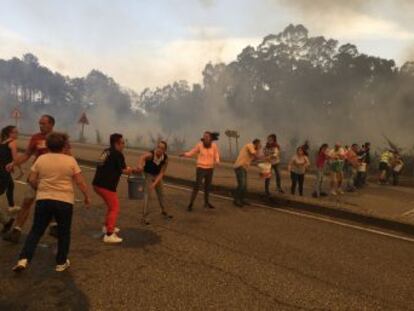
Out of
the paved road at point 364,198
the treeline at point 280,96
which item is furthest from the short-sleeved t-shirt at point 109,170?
the treeline at point 280,96

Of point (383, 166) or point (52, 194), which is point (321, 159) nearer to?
point (383, 166)

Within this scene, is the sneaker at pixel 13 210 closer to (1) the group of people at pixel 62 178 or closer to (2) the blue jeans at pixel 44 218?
(1) the group of people at pixel 62 178

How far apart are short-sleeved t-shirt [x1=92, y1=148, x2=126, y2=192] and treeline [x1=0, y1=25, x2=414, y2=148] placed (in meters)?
33.7

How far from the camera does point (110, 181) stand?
6.98 m

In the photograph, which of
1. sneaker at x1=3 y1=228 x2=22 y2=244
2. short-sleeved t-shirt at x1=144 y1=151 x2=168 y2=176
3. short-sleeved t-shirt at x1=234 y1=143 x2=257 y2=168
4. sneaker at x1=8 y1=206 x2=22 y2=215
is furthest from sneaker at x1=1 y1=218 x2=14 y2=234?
short-sleeved t-shirt at x1=234 y1=143 x2=257 y2=168

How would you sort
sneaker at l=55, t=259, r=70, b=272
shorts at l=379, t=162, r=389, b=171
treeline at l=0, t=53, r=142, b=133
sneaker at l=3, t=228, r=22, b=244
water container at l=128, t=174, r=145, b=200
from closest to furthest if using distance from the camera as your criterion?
1. sneaker at l=55, t=259, r=70, b=272
2. sneaker at l=3, t=228, r=22, b=244
3. water container at l=128, t=174, r=145, b=200
4. shorts at l=379, t=162, r=389, b=171
5. treeline at l=0, t=53, r=142, b=133

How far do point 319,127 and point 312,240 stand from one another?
1575 inches

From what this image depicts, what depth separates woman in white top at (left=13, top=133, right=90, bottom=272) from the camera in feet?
17.9

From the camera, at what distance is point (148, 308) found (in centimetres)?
473

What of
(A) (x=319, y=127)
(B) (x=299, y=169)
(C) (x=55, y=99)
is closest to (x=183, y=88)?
(C) (x=55, y=99)

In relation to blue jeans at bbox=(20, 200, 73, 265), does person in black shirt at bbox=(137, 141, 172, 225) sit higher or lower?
higher

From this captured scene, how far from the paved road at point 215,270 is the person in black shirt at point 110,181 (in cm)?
26

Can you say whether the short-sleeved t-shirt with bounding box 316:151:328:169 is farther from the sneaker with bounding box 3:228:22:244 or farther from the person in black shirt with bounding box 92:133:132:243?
the sneaker with bounding box 3:228:22:244

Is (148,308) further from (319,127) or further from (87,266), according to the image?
(319,127)
